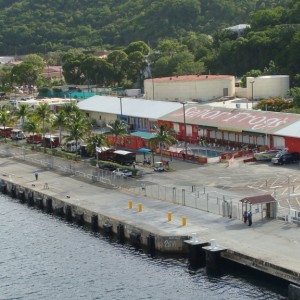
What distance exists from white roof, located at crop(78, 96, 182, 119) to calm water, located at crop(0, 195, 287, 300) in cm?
4065

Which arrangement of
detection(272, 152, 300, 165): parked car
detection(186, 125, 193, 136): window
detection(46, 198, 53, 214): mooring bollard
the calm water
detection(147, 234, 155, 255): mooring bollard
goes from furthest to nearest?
detection(186, 125, 193, 136): window
detection(272, 152, 300, 165): parked car
detection(46, 198, 53, 214): mooring bollard
detection(147, 234, 155, 255): mooring bollard
the calm water

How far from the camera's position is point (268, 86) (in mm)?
119688

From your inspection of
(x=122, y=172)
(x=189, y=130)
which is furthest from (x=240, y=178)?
(x=189, y=130)

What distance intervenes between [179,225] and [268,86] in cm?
6245

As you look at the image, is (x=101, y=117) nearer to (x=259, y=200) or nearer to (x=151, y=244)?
(x=151, y=244)

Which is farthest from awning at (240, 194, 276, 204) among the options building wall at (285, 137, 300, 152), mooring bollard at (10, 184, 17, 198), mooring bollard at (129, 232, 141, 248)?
mooring bollard at (10, 184, 17, 198)

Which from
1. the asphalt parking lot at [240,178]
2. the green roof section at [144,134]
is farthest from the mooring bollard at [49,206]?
the green roof section at [144,134]

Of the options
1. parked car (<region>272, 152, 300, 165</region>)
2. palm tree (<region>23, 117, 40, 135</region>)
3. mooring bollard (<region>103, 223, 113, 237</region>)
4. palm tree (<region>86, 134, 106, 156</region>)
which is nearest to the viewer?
mooring bollard (<region>103, 223, 113, 237</region>)

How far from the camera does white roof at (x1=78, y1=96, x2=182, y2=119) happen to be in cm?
10531

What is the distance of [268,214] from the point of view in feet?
198

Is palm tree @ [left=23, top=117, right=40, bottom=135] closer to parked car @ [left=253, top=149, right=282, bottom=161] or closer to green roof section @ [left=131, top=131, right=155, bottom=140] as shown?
green roof section @ [left=131, top=131, right=155, bottom=140]

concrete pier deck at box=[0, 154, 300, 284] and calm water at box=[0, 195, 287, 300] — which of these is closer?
calm water at box=[0, 195, 287, 300]

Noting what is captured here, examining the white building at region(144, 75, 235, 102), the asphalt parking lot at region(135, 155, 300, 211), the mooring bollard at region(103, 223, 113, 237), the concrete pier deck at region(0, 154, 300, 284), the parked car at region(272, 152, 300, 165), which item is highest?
the white building at region(144, 75, 235, 102)

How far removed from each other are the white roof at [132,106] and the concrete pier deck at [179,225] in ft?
81.9
